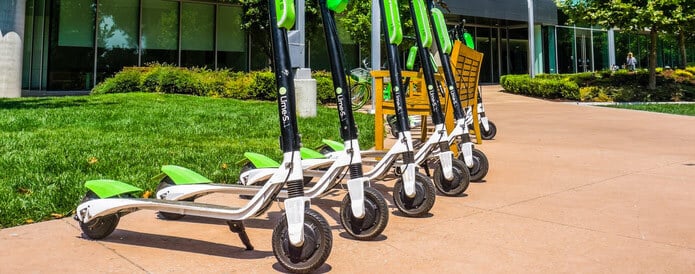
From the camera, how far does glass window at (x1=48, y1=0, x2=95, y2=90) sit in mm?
19994

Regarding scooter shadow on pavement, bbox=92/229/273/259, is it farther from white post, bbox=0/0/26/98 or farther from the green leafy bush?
the green leafy bush

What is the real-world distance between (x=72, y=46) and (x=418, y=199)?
68.6 feet

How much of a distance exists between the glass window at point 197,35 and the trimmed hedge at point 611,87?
13.9 meters

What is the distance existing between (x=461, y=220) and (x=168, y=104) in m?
10.0

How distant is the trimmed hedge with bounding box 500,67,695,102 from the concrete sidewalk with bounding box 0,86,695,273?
50.1 feet

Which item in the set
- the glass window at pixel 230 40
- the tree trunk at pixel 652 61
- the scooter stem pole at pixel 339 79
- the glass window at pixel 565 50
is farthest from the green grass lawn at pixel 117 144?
the glass window at pixel 565 50

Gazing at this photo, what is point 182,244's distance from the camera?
2859 millimetres

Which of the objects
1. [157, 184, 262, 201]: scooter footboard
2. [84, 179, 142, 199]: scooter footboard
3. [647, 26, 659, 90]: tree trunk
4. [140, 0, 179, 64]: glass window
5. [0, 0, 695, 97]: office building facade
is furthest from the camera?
[140, 0, 179, 64]: glass window

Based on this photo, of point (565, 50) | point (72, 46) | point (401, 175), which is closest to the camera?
point (401, 175)

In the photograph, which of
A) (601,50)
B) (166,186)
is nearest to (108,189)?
(166,186)

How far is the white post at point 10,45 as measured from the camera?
1583 centimetres

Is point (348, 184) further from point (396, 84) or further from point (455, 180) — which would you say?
point (455, 180)

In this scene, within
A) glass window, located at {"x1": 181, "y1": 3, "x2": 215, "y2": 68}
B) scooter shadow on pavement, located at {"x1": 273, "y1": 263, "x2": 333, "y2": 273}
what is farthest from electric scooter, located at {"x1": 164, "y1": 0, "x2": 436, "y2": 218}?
glass window, located at {"x1": 181, "y1": 3, "x2": 215, "y2": 68}

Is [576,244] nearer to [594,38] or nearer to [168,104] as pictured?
[168,104]
